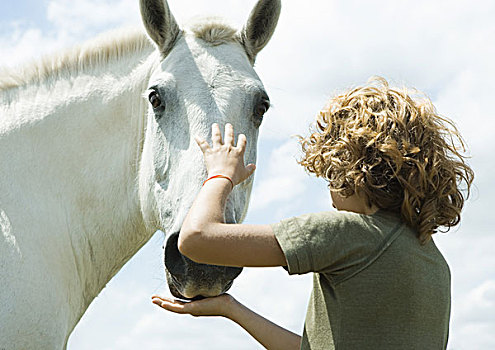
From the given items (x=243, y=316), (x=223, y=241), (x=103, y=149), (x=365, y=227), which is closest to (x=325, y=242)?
(x=365, y=227)

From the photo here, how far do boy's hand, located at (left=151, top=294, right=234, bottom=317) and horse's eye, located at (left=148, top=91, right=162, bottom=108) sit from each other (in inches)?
57.0

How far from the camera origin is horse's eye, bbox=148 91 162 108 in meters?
3.60

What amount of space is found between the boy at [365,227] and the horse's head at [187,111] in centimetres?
78

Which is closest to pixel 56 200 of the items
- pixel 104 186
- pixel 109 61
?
pixel 104 186

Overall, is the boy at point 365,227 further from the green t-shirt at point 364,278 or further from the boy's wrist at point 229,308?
the boy's wrist at point 229,308

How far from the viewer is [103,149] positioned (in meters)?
3.77

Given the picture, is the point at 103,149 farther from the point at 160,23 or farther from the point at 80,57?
the point at 160,23

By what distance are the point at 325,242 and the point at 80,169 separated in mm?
2208

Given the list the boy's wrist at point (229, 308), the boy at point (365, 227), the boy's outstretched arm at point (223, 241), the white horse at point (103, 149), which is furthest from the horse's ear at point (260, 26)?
the boy's outstretched arm at point (223, 241)

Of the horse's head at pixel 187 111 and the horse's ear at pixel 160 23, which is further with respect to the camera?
the horse's ear at pixel 160 23

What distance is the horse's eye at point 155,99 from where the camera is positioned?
3.60 meters

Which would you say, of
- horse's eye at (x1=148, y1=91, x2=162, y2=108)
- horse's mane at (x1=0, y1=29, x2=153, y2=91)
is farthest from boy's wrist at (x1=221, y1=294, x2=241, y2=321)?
horse's mane at (x1=0, y1=29, x2=153, y2=91)

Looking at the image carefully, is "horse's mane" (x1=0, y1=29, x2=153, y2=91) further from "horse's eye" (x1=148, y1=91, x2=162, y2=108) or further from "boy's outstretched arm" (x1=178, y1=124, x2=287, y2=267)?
"boy's outstretched arm" (x1=178, y1=124, x2=287, y2=267)

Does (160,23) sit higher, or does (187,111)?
(160,23)
